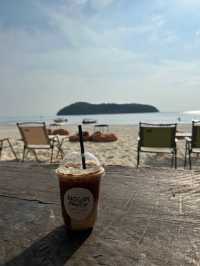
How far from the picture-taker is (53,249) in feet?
2.07

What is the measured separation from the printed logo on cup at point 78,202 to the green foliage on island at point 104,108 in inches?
3664

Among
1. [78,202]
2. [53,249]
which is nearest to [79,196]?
[78,202]

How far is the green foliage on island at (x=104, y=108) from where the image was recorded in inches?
3693

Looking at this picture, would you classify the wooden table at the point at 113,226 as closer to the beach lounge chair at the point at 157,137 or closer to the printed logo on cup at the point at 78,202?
the printed logo on cup at the point at 78,202

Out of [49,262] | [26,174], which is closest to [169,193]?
[49,262]

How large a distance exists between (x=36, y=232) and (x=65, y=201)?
11 cm

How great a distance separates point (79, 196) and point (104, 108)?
93144 millimetres

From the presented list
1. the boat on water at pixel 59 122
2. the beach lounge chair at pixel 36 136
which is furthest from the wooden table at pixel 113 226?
the boat on water at pixel 59 122

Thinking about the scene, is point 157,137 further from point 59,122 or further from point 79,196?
point 59,122

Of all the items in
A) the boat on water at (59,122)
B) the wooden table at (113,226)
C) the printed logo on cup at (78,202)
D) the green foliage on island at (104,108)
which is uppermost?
the printed logo on cup at (78,202)

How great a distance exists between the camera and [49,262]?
580 millimetres

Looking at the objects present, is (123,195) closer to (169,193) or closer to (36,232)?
(169,193)

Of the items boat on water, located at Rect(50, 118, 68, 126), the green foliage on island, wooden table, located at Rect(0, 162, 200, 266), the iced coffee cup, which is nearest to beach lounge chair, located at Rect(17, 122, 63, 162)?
wooden table, located at Rect(0, 162, 200, 266)

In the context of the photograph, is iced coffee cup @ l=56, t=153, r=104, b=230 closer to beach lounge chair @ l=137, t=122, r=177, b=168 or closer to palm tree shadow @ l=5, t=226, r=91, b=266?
palm tree shadow @ l=5, t=226, r=91, b=266
